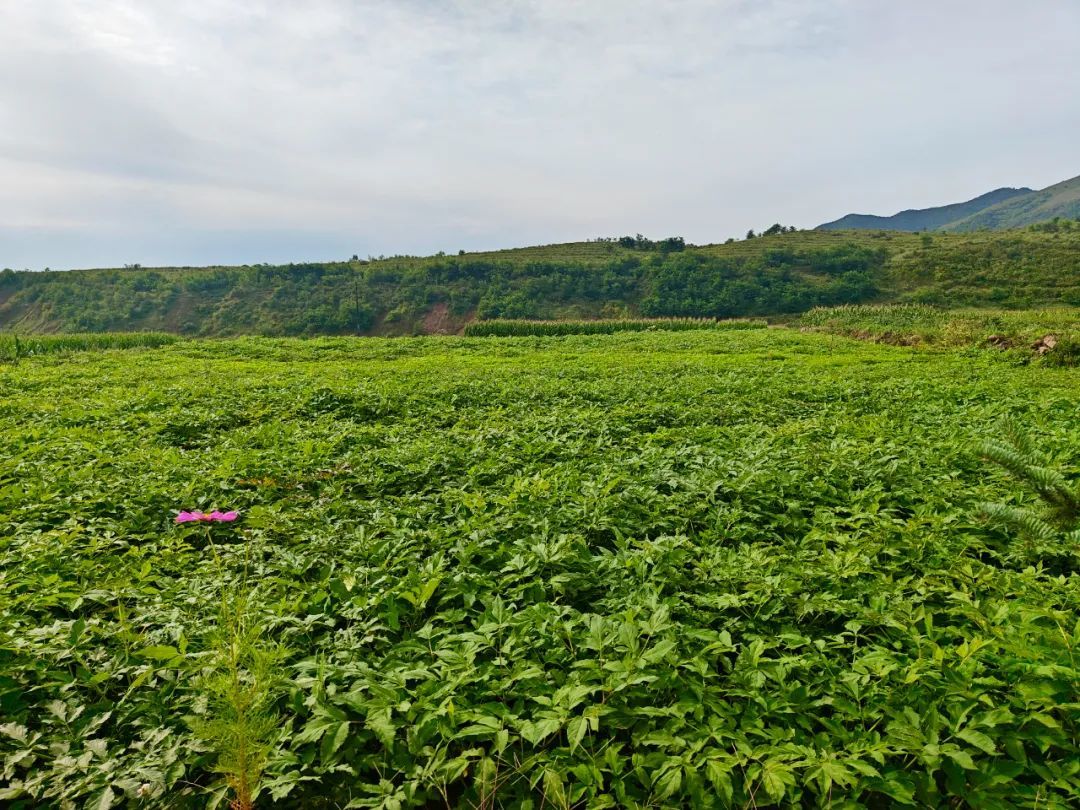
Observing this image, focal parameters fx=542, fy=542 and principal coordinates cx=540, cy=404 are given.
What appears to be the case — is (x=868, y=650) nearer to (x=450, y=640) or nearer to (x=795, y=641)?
(x=795, y=641)

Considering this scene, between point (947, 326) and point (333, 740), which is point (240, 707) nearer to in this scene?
point (333, 740)

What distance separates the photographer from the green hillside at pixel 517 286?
70.1 meters

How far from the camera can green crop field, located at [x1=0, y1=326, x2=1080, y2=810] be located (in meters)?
2.22

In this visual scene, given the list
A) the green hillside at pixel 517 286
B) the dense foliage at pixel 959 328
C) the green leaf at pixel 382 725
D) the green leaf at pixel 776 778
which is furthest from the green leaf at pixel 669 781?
the green hillside at pixel 517 286

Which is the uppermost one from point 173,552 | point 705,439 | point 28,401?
point 28,401

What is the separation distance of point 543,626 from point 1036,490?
231 cm

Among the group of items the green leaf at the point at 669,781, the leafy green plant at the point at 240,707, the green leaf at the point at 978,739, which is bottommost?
the green leaf at the point at 669,781

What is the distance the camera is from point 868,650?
2.98 meters

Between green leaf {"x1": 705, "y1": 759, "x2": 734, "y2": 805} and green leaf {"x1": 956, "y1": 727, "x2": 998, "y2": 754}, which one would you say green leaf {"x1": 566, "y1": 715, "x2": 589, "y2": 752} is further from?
green leaf {"x1": 956, "y1": 727, "x2": 998, "y2": 754}

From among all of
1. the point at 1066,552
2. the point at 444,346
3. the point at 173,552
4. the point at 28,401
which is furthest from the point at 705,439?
the point at 444,346

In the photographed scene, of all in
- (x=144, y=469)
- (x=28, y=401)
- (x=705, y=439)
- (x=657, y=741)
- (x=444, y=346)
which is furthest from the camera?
(x=444, y=346)

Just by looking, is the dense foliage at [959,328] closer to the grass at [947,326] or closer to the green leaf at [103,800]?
the grass at [947,326]

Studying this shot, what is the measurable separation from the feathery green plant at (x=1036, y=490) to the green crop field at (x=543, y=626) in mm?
14

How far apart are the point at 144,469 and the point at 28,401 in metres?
7.28
